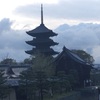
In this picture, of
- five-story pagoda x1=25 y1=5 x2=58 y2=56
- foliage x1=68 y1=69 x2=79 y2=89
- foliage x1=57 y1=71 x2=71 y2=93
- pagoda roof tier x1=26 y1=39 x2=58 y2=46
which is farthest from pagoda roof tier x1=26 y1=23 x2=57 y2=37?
foliage x1=57 y1=71 x2=71 y2=93

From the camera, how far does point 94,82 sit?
85.8 meters

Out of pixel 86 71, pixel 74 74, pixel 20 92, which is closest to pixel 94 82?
pixel 86 71

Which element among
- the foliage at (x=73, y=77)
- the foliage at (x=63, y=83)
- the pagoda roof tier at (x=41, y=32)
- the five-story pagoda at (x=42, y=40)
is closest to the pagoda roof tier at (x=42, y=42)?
the five-story pagoda at (x=42, y=40)

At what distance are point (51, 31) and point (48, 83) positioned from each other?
3460cm

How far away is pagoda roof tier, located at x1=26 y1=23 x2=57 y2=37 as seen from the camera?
73938 millimetres

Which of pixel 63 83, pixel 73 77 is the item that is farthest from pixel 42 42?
pixel 63 83

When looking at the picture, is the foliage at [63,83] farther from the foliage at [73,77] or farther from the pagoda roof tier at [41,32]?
the pagoda roof tier at [41,32]

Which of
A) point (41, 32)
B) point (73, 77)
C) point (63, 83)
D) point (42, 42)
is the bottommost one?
point (63, 83)

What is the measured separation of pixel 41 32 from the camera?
7375cm

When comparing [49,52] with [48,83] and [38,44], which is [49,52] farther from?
[48,83]

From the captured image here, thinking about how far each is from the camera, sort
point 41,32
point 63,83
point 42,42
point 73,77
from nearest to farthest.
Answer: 1. point 63,83
2. point 73,77
3. point 41,32
4. point 42,42

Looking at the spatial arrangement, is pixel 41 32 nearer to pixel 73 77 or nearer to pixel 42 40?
pixel 42 40

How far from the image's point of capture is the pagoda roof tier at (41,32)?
7394cm

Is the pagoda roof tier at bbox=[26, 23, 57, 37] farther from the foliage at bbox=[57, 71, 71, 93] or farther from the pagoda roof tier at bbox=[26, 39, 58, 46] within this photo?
the foliage at bbox=[57, 71, 71, 93]
